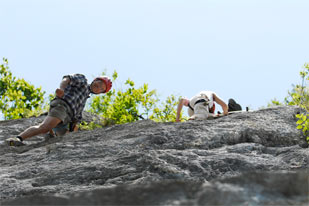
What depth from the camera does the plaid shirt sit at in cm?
938

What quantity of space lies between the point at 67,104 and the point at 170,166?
15.8 feet

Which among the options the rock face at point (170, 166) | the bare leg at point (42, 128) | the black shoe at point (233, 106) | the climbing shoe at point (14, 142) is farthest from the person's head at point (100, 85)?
the black shoe at point (233, 106)

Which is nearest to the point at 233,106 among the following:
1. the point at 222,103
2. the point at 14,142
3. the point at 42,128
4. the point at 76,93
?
the point at 222,103

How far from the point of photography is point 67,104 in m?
9.34

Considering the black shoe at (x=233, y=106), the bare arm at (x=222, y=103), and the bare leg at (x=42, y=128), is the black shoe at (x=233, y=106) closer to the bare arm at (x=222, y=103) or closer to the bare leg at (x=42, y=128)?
the bare arm at (x=222, y=103)

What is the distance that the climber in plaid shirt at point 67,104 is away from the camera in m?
9.11

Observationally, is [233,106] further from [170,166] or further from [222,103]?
[170,166]

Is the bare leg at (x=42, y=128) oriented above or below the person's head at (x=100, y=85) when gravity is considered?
below

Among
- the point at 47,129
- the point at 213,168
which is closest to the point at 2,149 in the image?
the point at 47,129

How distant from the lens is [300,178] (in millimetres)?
2225

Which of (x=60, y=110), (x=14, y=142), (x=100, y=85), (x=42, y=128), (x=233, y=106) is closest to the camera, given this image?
(x=14, y=142)

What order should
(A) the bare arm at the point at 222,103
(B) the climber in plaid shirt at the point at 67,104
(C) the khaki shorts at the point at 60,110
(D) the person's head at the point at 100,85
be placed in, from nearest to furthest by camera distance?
(B) the climber in plaid shirt at the point at 67,104 < (C) the khaki shorts at the point at 60,110 < (A) the bare arm at the point at 222,103 < (D) the person's head at the point at 100,85

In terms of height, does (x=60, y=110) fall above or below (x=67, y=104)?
below

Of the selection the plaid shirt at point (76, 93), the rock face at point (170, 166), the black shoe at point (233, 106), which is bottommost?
the rock face at point (170, 166)
